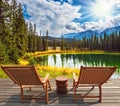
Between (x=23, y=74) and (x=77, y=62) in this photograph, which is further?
(x=77, y=62)

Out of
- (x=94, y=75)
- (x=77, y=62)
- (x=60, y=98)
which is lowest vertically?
(x=77, y=62)

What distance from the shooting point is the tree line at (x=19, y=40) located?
2469 centimetres

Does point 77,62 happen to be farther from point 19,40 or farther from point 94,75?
point 94,75

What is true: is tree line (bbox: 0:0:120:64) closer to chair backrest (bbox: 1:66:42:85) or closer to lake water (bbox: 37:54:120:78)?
lake water (bbox: 37:54:120:78)

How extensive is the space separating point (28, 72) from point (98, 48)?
87.8m

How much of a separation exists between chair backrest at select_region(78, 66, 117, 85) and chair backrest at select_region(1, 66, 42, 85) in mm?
866

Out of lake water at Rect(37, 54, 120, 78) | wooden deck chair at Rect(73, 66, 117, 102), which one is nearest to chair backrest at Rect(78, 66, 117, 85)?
wooden deck chair at Rect(73, 66, 117, 102)

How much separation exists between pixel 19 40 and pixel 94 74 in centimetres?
2909

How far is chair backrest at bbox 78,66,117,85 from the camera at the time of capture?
17.9 ft

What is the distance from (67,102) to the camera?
5.73m

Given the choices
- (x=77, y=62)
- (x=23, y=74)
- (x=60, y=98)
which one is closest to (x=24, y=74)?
(x=23, y=74)

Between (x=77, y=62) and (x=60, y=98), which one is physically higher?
(x=60, y=98)

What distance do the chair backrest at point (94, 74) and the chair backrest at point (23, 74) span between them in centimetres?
87

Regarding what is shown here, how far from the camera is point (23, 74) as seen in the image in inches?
222
